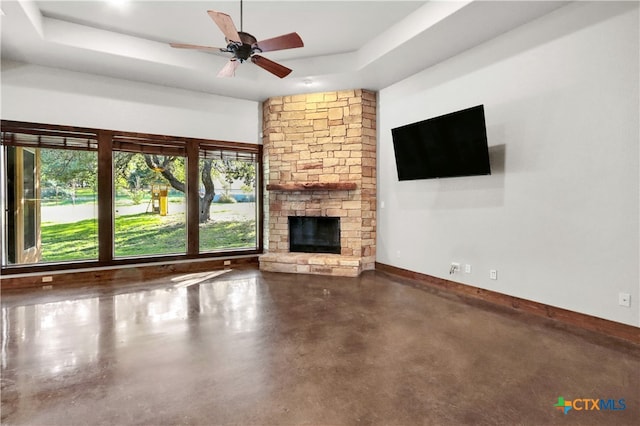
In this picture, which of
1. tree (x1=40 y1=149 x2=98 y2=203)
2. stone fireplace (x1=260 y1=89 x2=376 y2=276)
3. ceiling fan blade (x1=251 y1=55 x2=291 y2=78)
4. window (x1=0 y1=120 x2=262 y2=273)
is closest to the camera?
ceiling fan blade (x1=251 y1=55 x2=291 y2=78)

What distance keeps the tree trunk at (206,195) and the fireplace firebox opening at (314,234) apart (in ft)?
4.99

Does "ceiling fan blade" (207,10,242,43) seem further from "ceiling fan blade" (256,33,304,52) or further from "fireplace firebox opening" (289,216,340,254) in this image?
"fireplace firebox opening" (289,216,340,254)

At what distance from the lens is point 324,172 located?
18.8 feet

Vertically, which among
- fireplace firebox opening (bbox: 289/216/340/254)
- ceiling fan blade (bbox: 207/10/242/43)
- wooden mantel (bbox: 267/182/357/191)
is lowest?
fireplace firebox opening (bbox: 289/216/340/254)

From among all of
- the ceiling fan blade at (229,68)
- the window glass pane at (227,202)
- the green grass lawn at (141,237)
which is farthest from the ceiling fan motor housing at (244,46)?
the green grass lawn at (141,237)

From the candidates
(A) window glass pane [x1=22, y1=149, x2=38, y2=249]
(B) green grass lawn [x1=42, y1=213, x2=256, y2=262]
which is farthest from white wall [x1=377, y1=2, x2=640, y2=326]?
(A) window glass pane [x1=22, y1=149, x2=38, y2=249]

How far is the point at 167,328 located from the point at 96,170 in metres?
3.34

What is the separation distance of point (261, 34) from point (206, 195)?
291cm

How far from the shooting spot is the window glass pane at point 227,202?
5.93 meters

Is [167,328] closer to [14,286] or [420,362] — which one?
[420,362]

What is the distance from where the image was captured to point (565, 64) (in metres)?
3.22

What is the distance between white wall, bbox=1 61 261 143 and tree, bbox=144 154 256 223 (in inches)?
17.7

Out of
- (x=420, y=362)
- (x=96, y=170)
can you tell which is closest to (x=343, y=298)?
(x=420, y=362)

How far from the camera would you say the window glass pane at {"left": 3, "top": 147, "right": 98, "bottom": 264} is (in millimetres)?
4590
